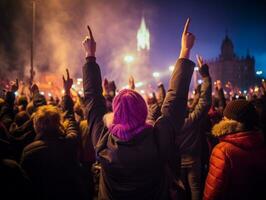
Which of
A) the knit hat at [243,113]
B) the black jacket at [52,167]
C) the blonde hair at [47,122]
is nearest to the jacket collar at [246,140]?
the knit hat at [243,113]

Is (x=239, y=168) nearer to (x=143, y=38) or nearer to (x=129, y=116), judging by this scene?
(x=129, y=116)

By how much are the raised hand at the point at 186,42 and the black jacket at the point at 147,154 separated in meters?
0.09

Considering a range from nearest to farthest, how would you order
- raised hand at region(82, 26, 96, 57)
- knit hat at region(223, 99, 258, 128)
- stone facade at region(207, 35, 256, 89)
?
raised hand at region(82, 26, 96, 57) < knit hat at region(223, 99, 258, 128) < stone facade at region(207, 35, 256, 89)

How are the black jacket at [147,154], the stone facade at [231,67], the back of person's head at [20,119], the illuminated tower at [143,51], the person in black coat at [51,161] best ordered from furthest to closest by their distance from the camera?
the stone facade at [231,67]
the illuminated tower at [143,51]
the back of person's head at [20,119]
the person in black coat at [51,161]
the black jacket at [147,154]

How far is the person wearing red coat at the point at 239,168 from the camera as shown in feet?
9.22

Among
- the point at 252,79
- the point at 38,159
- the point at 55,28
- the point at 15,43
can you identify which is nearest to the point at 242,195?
the point at 38,159

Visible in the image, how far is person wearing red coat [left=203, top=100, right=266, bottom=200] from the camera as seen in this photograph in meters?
2.81

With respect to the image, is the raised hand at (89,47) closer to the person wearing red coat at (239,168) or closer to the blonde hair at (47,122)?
the blonde hair at (47,122)

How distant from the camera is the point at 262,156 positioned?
9.34 ft

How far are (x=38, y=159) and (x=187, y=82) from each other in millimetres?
1828

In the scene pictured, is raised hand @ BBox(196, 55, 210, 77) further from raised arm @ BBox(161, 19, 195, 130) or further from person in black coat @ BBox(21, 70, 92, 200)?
person in black coat @ BBox(21, 70, 92, 200)

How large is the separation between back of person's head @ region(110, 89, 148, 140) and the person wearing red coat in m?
1.14

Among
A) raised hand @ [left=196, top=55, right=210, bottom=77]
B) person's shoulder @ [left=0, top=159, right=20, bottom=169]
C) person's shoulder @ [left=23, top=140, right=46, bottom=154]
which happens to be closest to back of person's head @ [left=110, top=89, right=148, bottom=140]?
person's shoulder @ [left=0, top=159, right=20, bottom=169]

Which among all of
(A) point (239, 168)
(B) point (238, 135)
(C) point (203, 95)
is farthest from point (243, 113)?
(C) point (203, 95)
